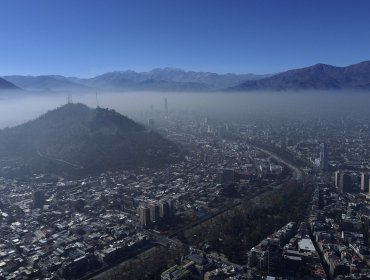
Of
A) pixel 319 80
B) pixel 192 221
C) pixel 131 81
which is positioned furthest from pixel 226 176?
pixel 131 81

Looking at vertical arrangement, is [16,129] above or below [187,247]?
above

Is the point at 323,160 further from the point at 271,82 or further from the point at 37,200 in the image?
the point at 271,82

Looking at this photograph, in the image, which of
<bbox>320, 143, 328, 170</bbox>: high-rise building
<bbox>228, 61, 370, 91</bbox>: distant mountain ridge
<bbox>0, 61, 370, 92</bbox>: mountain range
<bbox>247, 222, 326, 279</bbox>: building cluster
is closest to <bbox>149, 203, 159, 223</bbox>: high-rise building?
<bbox>247, 222, 326, 279</bbox>: building cluster

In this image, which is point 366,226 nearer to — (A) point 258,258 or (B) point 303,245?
(B) point 303,245

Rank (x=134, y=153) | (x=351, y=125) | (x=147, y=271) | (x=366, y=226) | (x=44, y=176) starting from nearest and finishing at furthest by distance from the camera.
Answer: (x=147, y=271) → (x=366, y=226) → (x=44, y=176) → (x=134, y=153) → (x=351, y=125)

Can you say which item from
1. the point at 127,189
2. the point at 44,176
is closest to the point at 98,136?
the point at 44,176

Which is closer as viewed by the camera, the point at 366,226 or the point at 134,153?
the point at 366,226
